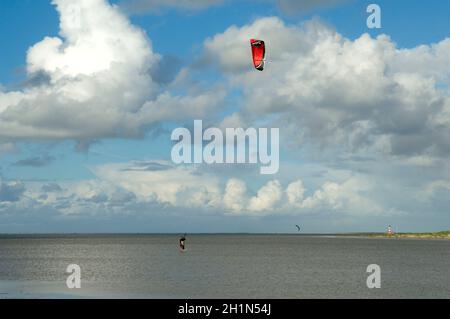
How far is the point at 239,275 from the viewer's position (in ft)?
245

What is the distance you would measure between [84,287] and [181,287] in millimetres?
9480

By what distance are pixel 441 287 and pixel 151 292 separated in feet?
104

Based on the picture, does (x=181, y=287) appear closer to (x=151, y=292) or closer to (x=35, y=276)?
(x=151, y=292)
